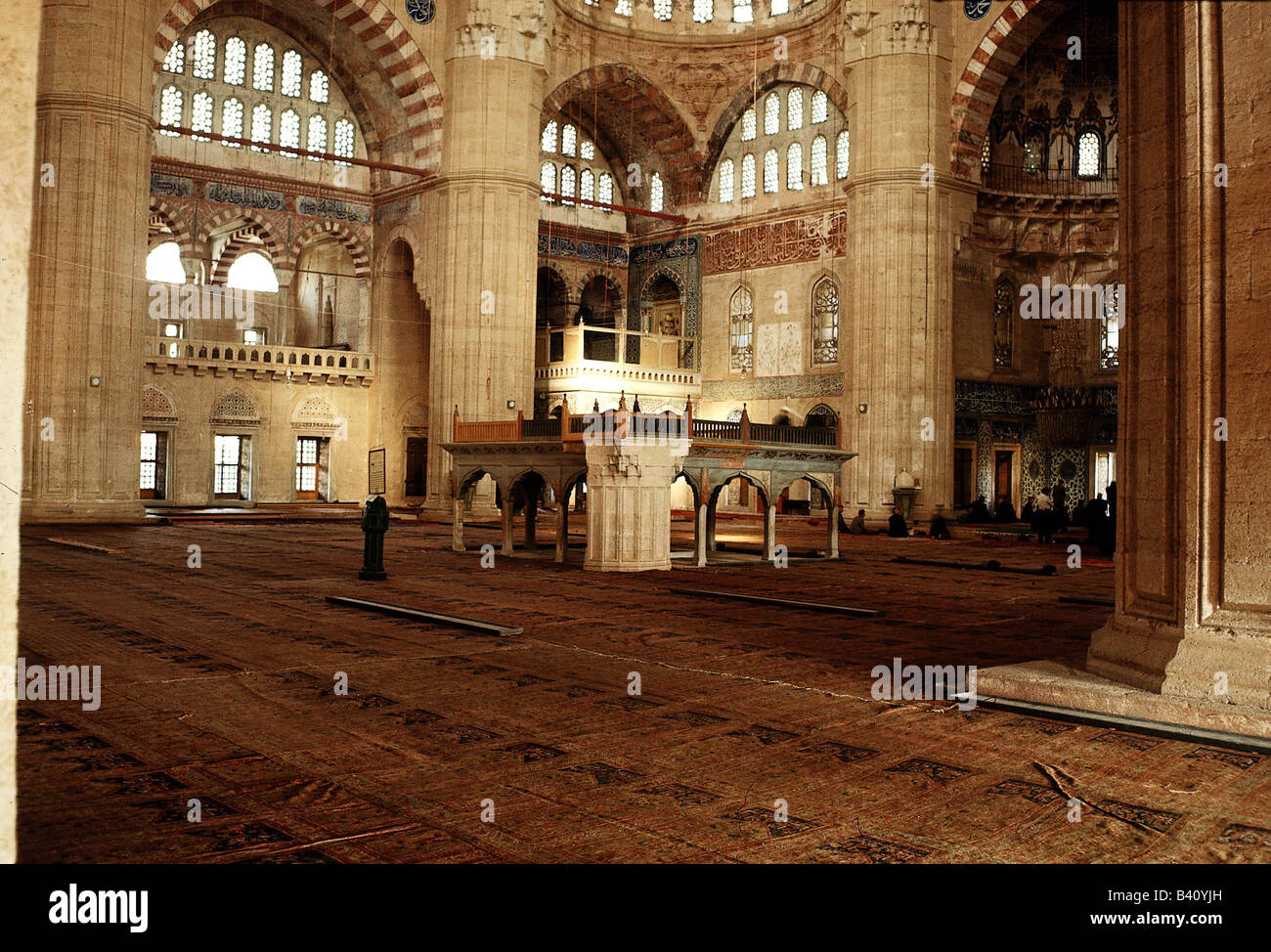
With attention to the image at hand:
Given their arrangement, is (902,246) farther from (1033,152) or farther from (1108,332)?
(1108,332)

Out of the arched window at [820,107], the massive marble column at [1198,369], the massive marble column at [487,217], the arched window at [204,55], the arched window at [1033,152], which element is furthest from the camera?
the arched window at [820,107]

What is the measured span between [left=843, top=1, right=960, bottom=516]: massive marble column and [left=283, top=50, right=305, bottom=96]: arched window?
36.9 feet

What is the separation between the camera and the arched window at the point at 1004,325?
880 inches

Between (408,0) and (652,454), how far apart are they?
44.2 ft

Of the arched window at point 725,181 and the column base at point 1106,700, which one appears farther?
the arched window at point 725,181

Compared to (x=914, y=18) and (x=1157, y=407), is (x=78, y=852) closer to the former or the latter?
(x=1157, y=407)

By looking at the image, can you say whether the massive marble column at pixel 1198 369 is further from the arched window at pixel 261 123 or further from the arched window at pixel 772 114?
the arched window at pixel 261 123

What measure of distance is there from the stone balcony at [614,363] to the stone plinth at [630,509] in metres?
12.6

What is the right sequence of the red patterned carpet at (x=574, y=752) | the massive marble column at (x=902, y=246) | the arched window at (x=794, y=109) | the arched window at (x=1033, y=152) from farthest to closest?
the arched window at (x=794, y=109) → the arched window at (x=1033, y=152) → the massive marble column at (x=902, y=246) → the red patterned carpet at (x=574, y=752)

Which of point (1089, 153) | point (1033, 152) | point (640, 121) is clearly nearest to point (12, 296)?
point (1033, 152)

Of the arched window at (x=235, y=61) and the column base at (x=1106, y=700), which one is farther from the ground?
the arched window at (x=235, y=61)

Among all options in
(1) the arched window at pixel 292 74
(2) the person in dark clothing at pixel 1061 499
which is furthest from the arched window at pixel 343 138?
(2) the person in dark clothing at pixel 1061 499

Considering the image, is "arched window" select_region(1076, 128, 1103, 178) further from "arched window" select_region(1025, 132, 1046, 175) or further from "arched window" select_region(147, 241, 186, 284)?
"arched window" select_region(147, 241, 186, 284)

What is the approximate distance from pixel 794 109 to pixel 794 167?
130 cm
